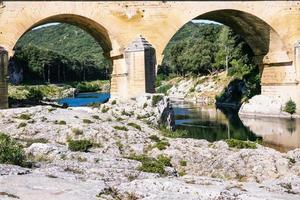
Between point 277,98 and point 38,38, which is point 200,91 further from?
point 38,38

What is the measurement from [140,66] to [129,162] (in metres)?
12.8

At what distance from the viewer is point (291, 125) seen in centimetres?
Answer: 2953

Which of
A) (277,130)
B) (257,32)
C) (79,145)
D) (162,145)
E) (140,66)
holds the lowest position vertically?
(277,130)

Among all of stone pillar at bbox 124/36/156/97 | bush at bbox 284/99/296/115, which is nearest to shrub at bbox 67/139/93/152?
stone pillar at bbox 124/36/156/97

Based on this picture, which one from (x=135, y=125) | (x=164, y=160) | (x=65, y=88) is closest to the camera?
(x=164, y=160)

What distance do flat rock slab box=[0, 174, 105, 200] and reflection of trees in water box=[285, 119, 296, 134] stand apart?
67.7ft

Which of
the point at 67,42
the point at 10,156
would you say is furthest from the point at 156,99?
the point at 67,42

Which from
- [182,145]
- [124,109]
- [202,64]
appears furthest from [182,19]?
[202,64]

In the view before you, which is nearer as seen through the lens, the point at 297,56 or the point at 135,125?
the point at 135,125

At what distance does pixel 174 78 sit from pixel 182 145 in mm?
64519

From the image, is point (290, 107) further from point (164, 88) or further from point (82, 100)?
point (164, 88)

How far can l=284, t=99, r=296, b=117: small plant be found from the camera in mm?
31705

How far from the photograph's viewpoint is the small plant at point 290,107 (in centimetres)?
3170

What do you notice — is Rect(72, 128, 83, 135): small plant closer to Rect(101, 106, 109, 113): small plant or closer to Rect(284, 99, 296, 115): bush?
Rect(101, 106, 109, 113): small plant
